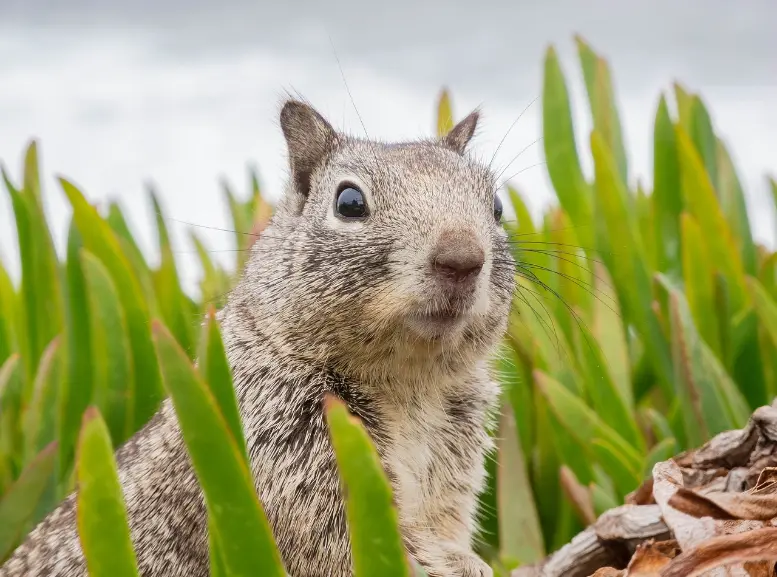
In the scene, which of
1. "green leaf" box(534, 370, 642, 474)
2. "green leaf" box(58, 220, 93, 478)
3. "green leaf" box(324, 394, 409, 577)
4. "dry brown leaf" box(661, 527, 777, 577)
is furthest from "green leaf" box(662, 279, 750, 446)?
"green leaf" box(58, 220, 93, 478)

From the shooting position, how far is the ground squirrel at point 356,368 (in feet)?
8.01

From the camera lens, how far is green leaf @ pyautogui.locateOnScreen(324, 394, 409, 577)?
1.49 metres

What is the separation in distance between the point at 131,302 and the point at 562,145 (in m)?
→ 2.52

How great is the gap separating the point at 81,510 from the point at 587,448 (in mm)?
1897

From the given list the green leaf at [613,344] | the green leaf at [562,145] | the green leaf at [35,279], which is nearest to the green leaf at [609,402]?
the green leaf at [613,344]

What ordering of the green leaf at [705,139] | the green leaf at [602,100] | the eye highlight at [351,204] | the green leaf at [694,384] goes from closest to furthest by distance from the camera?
1. the eye highlight at [351,204]
2. the green leaf at [694,384]
3. the green leaf at [705,139]
4. the green leaf at [602,100]

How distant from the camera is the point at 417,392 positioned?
108 inches

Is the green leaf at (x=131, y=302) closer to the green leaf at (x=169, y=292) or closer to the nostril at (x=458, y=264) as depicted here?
the green leaf at (x=169, y=292)

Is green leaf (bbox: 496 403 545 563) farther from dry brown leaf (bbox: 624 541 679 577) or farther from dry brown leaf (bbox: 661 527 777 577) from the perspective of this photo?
dry brown leaf (bbox: 661 527 777 577)

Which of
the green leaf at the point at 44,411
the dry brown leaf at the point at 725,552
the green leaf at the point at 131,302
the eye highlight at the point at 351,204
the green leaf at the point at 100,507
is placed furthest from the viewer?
the green leaf at the point at 44,411

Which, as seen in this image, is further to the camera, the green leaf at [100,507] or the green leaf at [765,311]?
the green leaf at [765,311]

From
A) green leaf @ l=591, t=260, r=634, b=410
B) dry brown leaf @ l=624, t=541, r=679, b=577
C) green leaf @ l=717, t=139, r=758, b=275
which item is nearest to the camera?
dry brown leaf @ l=624, t=541, r=679, b=577

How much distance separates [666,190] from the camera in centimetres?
452

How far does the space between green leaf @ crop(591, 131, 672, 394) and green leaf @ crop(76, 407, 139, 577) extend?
7.96ft
